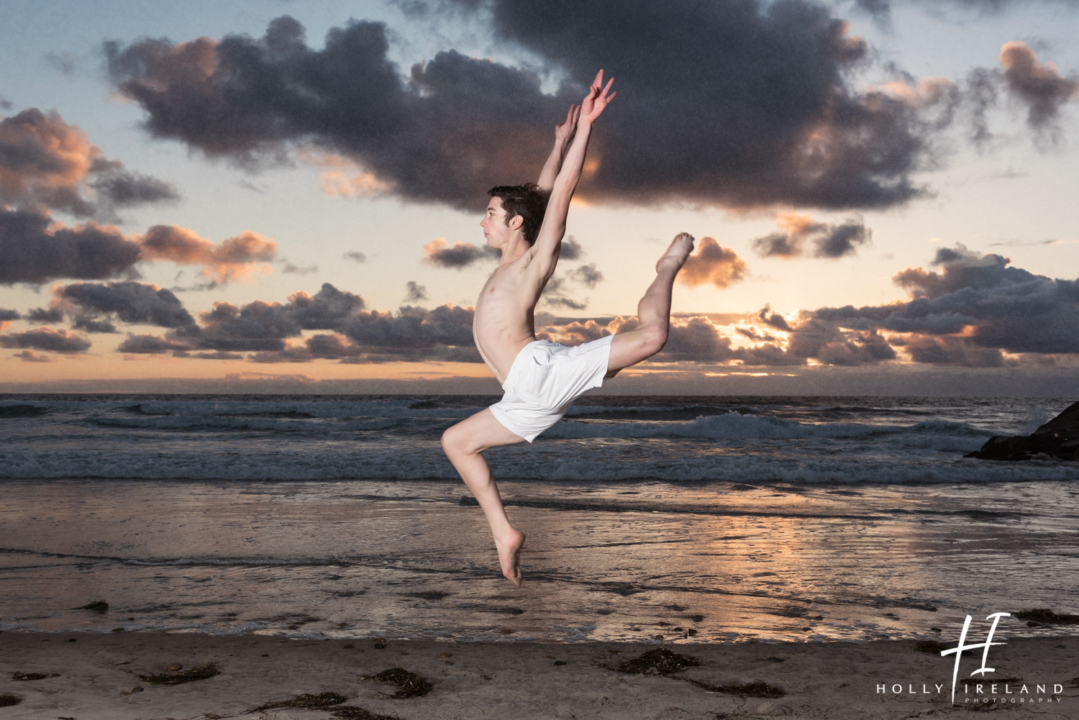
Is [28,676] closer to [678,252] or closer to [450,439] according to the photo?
[450,439]

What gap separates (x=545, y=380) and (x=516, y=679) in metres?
1.76

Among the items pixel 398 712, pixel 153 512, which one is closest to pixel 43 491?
pixel 153 512

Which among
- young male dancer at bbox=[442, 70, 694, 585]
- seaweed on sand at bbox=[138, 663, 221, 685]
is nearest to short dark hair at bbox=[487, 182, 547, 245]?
young male dancer at bbox=[442, 70, 694, 585]

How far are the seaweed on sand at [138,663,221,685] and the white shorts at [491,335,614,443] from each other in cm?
223

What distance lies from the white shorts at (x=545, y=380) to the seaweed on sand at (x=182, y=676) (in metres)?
2.23

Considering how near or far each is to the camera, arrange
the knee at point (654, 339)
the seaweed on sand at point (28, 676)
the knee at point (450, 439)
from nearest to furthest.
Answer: the knee at point (654, 339), the knee at point (450, 439), the seaweed on sand at point (28, 676)

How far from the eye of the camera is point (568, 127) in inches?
166

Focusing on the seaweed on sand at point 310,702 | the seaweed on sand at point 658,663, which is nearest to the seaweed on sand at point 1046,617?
the seaweed on sand at point 658,663

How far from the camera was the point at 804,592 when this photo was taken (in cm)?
625

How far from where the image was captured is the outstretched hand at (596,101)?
3.68 m

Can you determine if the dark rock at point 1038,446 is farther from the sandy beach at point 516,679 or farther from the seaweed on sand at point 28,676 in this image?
the seaweed on sand at point 28,676

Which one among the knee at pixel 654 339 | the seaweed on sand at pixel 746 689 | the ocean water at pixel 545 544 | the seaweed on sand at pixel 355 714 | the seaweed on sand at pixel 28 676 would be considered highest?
the knee at pixel 654 339

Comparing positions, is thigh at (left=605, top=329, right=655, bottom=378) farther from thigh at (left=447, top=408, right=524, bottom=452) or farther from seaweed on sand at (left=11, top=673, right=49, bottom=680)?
seaweed on sand at (left=11, top=673, right=49, bottom=680)

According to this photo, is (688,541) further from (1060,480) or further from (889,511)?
(1060,480)
